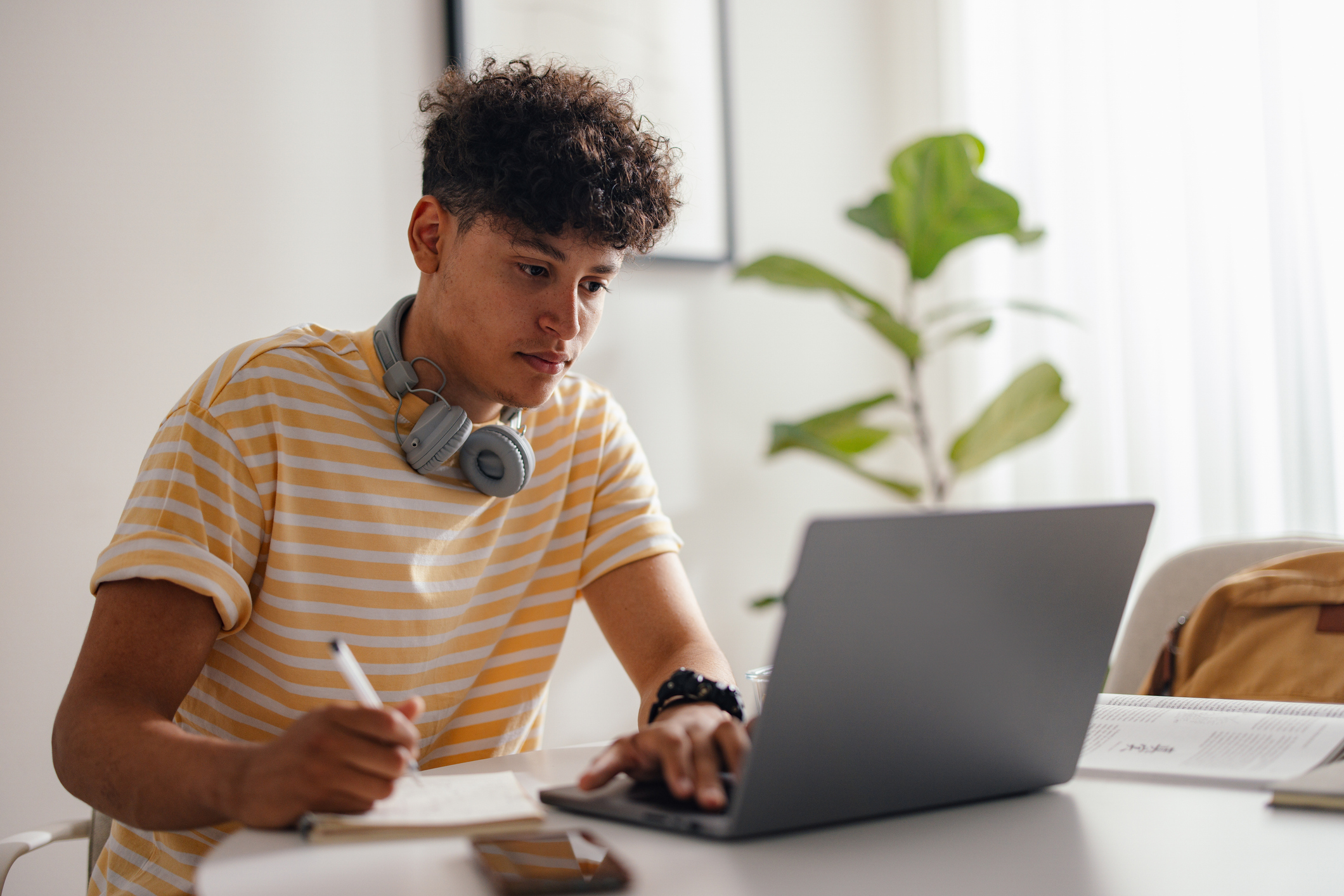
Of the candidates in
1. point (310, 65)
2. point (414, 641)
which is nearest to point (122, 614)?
point (414, 641)

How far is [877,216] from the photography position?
7.46 ft

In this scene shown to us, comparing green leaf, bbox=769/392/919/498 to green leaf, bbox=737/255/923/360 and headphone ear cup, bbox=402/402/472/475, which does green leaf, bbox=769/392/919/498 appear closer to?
green leaf, bbox=737/255/923/360

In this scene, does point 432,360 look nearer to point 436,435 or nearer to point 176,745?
point 436,435

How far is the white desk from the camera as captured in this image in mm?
615

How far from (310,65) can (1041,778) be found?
1559mm

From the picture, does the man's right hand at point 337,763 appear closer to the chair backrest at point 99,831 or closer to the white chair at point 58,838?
the white chair at point 58,838

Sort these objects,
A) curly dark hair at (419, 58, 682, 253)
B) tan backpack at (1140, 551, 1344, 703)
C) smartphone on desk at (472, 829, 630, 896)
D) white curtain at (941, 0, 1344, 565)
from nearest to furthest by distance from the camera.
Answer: smartphone on desk at (472, 829, 630, 896) < curly dark hair at (419, 58, 682, 253) < tan backpack at (1140, 551, 1344, 703) < white curtain at (941, 0, 1344, 565)

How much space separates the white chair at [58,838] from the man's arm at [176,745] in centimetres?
20

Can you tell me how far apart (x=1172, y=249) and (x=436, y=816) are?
208 centimetres

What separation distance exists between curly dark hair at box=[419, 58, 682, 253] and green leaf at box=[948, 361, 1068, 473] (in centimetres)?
113

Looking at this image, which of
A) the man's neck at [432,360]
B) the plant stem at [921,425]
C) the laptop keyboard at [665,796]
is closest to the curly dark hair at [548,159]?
the man's neck at [432,360]

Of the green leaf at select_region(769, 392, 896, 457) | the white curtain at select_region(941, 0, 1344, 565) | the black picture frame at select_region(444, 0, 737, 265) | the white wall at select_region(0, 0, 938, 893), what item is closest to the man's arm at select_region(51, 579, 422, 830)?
the white wall at select_region(0, 0, 938, 893)

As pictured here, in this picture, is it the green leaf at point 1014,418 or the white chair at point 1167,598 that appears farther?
the green leaf at point 1014,418

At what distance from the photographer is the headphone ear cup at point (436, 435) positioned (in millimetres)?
1183
